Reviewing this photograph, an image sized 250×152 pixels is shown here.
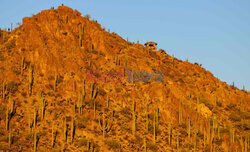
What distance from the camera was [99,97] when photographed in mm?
35562

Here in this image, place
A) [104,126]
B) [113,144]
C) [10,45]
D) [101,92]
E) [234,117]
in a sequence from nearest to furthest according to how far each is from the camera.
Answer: [113,144], [104,126], [101,92], [234,117], [10,45]

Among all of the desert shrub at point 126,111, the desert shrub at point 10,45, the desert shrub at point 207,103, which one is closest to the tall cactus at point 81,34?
the desert shrub at point 10,45

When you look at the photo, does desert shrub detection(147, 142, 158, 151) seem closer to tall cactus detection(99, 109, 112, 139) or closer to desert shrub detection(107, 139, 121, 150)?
desert shrub detection(107, 139, 121, 150)

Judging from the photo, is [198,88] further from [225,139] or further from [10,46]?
[10,46]

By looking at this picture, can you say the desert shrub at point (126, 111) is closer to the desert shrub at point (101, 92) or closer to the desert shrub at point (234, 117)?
the desert shrub at point (101, 92)

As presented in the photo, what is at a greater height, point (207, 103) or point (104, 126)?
point (207, 103)

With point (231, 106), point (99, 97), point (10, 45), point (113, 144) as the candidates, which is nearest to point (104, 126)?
point (113, 144)

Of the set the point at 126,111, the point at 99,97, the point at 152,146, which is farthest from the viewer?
the point at 99,97

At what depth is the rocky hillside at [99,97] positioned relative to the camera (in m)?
30.5

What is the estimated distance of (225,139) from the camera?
114 feet

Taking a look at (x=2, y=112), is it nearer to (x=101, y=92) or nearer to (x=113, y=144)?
(x=113, y=144)

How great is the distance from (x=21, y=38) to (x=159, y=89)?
16432 mm

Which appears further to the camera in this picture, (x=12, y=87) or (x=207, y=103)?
(x=207, y=103)

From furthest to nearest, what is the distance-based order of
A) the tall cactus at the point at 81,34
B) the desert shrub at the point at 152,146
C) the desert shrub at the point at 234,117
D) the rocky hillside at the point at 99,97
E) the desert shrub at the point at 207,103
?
the tall cactus at the point at 81,34 → the desert shrub at the point at 207,103 → the desert shrub at the point at 234,117 → the desert shrub at the point at 152,146 → the rocky hillside at the point at 99,97
